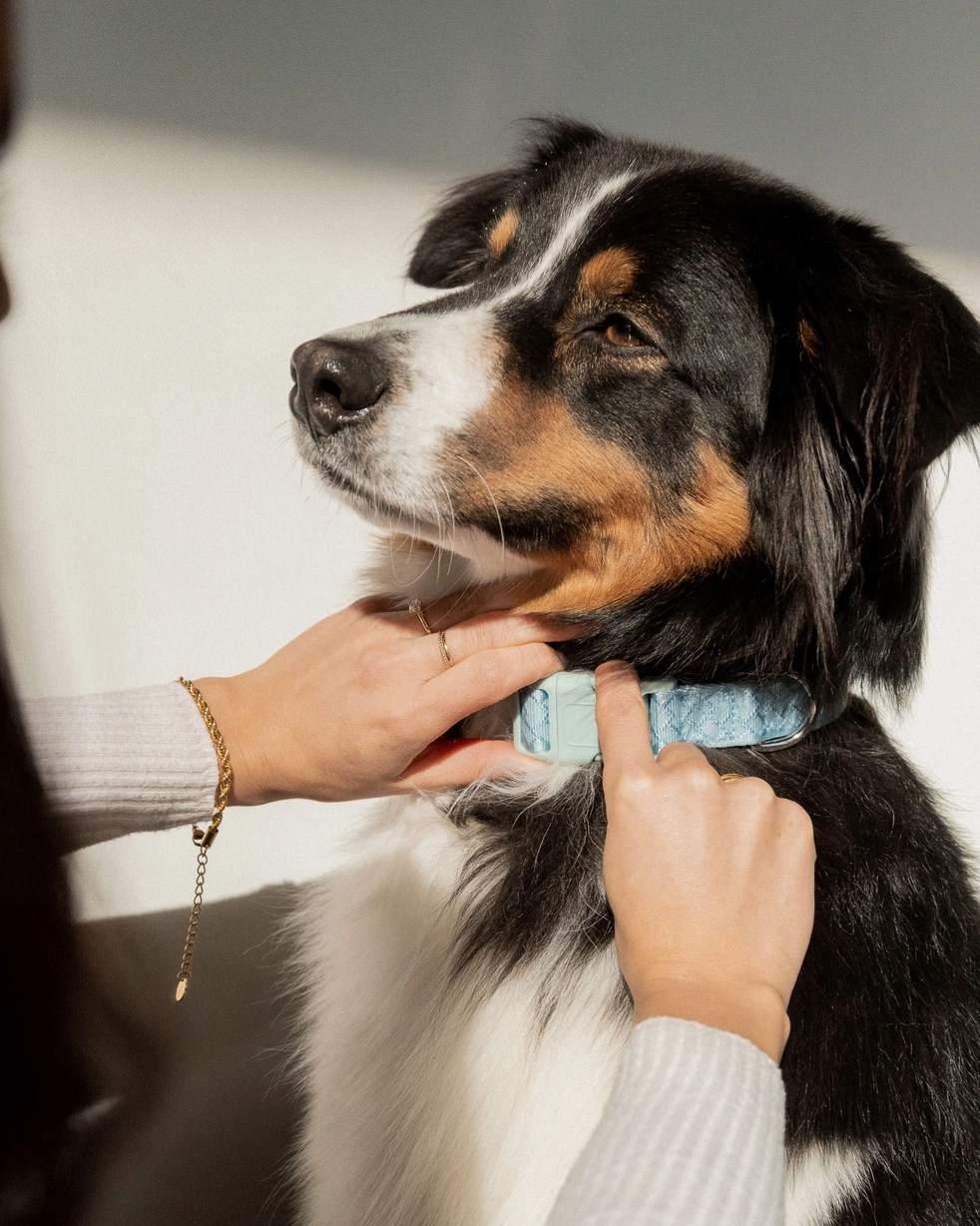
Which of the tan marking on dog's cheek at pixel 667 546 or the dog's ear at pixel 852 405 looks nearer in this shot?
the dog's ear at pixel 852 405

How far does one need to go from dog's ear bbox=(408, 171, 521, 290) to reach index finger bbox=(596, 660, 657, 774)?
0.86 meters

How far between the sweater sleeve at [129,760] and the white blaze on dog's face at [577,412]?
411 millimetres

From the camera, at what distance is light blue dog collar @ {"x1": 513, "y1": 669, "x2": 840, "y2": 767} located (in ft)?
4.62

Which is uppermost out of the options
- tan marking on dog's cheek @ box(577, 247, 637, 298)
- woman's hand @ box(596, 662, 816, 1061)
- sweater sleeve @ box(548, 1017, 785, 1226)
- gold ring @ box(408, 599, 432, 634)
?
tan marking on dog's cheek @ box(577, 247, 637, 298)

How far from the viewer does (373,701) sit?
1.36 meters

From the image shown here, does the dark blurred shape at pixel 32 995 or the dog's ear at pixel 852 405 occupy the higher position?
the dog's ear at pixel 852 405

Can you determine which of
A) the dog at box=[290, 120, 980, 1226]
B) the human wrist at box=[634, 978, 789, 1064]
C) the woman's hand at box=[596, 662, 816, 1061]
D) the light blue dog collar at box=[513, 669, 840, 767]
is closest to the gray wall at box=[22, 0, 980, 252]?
the dog at box=[290, 120, 980, 1226]

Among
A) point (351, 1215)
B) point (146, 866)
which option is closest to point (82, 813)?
point (351, 1215)

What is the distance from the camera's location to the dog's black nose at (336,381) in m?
1.29

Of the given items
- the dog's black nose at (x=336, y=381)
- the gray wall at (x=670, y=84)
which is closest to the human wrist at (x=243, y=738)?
the dog's black nose at (x=336, y=381)

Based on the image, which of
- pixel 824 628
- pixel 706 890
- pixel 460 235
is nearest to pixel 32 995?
pixel 706 890

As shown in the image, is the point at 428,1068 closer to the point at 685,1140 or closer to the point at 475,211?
the point at 685,1140

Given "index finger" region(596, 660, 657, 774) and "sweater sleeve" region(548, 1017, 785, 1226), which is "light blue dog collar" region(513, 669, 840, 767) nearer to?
"index finger" region(596, 660, 657, 774)

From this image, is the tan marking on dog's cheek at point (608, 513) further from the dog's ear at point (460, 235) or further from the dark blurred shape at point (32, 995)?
the dark blurred shape at point (32, 995)
